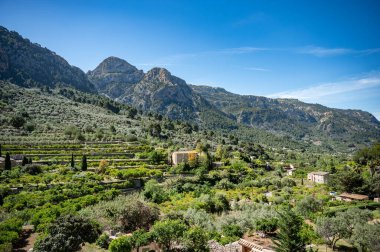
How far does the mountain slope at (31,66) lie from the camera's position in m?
137

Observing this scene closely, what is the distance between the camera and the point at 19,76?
447 feet

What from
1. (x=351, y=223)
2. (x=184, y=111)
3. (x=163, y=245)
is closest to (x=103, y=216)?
→ (x=163, y=245)

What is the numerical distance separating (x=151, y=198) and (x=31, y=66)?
15032 cm

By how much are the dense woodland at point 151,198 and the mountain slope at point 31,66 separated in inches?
2472

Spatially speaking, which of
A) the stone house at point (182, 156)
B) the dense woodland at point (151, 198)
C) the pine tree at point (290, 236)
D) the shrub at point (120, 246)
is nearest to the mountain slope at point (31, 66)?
the dense woodland at point (151, 198)

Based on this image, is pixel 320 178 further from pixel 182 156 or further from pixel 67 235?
pixel 67 235

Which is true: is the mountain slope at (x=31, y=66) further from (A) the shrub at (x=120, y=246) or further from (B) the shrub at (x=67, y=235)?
(A) the shrub at (x=120, y=246)

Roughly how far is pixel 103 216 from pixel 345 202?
33304 millimetres

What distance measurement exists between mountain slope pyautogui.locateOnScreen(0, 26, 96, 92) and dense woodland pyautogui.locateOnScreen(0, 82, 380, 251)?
206ft

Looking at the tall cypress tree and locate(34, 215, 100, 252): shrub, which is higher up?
the tall cypress tree

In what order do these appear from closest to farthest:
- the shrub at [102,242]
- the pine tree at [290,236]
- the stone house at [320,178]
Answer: the pine tree at [290,236] → the shrub at [102,242] → the stone house at [320,178]

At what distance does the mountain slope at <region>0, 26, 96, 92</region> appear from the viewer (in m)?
137

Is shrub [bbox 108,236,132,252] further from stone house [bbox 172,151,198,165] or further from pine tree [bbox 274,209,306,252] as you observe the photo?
stone house [bbox 172,151,198,165]

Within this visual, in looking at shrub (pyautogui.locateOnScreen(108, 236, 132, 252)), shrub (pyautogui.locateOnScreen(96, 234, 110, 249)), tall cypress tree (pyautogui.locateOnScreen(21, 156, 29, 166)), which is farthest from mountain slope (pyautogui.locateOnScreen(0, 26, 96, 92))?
shrub (pyautogui.locateOnScreen(108, 236, 132, 252))
